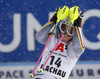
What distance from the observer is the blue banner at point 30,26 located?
2.35 m

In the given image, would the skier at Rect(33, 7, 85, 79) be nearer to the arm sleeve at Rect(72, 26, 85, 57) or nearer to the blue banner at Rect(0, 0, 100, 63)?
the arm sleeve at Rect(72, 26, 85, 57)

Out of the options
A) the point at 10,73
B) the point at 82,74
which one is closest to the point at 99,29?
the point at 82,74

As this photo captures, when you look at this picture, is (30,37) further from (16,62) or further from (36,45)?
(16,62)

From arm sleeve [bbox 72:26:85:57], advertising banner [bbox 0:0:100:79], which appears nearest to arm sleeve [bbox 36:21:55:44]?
arm sleeve [bbox 72:26:85:57]

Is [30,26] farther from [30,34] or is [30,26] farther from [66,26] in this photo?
[66,26]

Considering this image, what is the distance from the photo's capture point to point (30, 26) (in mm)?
2480

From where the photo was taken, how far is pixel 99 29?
2334mm

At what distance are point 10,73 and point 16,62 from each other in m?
0.14

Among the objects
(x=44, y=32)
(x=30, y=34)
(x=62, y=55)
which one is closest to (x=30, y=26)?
(x=30, y=34)

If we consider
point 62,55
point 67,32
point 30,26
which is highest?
point 30,26

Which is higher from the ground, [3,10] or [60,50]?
[3,10]

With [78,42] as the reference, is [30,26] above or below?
above

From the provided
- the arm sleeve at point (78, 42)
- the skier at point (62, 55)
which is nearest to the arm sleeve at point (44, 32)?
the skier at point (62, 55)

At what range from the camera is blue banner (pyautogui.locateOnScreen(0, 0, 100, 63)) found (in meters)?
2.35
